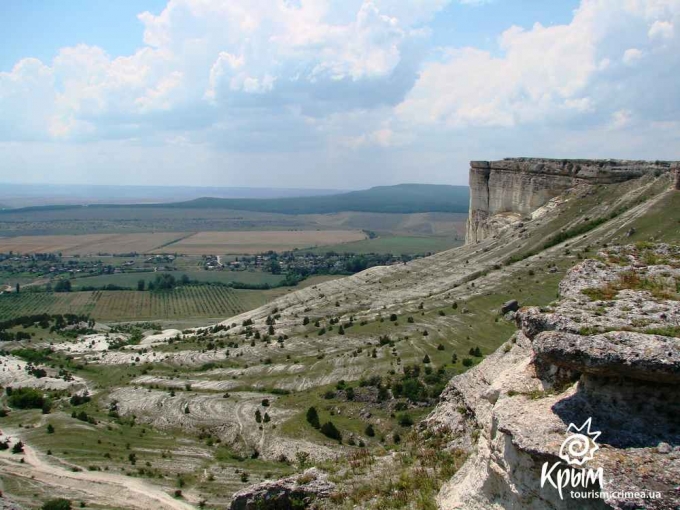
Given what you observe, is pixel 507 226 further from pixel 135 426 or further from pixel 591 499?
pixel 591 499

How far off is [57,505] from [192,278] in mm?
136468

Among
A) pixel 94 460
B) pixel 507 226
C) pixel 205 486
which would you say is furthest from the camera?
pixel 507 226

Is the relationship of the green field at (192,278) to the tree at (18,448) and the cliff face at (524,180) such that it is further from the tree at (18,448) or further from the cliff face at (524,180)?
the tree at (18,448)

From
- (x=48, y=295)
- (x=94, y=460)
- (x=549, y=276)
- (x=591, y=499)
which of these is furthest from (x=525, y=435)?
(x=48, y=295)

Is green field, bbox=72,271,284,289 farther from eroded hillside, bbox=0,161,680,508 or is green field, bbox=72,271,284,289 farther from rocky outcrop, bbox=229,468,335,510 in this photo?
rocky outcrop, bbox=229,468,335,510

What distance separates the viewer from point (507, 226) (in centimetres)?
5400

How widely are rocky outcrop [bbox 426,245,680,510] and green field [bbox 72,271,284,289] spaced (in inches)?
5278

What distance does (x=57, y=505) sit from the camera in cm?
2189

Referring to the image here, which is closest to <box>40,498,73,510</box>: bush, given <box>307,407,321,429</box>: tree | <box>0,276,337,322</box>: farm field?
<box>307,407,321,429</box>: tree

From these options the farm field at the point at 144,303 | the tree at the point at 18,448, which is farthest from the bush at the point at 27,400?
the farm field at the point at 144,303

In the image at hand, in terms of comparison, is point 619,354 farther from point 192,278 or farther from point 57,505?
point 192,278

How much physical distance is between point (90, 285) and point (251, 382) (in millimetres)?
122908

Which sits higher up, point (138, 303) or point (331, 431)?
point (331, 431)

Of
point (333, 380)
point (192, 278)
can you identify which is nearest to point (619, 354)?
point (333, 380)
